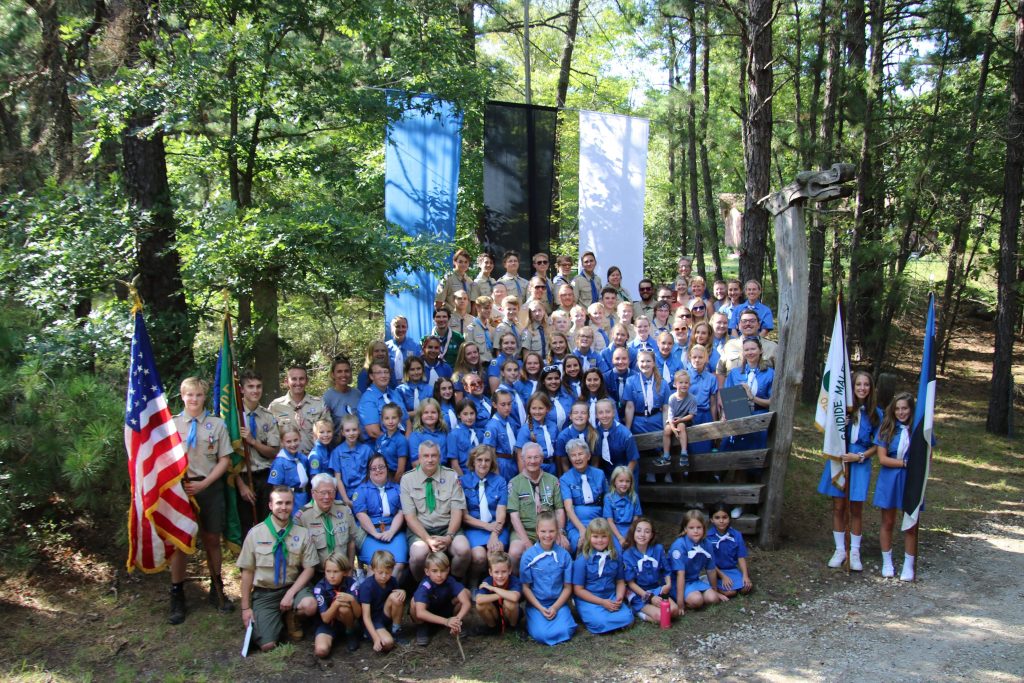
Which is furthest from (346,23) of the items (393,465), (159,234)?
(393,465)

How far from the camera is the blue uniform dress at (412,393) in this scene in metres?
6.71

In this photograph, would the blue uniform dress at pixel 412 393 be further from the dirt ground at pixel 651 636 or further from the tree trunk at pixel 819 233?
the tree trunk at pixel 819 233

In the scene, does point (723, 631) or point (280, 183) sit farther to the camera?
point (280, 183)

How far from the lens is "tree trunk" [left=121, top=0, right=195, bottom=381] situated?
7.42 meters

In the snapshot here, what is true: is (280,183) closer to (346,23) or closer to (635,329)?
(346,23)

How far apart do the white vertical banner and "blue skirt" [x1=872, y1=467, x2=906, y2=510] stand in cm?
416

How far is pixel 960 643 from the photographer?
531 centimetres

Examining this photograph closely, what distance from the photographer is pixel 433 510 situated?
591 centimetres

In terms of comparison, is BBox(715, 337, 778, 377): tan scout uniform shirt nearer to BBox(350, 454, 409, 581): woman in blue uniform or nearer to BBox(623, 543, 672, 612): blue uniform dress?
BBox(623, 543, 672, 612): blue uniform dress

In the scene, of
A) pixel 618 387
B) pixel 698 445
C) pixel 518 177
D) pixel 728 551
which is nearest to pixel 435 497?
pixel 618 387

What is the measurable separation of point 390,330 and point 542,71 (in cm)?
1345

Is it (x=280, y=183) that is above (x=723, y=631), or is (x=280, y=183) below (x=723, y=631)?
above

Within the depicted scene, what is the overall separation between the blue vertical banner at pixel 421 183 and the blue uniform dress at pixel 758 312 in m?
2.96

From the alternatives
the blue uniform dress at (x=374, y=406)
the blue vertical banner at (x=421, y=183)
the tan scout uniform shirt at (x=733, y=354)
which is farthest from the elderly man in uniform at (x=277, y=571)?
the tan scout uniform shirt at (x=733, y=354)
